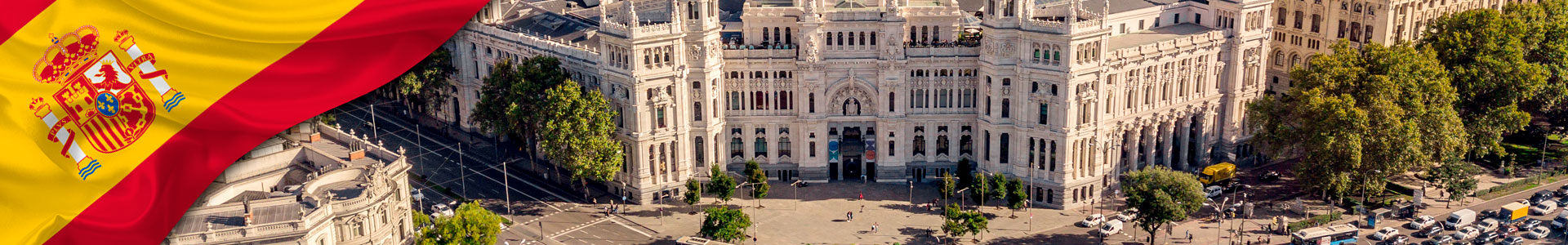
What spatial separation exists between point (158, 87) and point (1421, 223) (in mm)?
144919

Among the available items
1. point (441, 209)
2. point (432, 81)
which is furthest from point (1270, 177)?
point (432, 81)

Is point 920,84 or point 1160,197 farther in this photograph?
point 920,84

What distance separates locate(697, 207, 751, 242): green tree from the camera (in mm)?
142750

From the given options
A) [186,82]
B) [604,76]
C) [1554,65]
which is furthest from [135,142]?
[1554,65]

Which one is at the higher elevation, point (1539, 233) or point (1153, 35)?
point (1153, 35)

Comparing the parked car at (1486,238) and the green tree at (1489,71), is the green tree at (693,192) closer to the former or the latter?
the parked car at (1486,238)

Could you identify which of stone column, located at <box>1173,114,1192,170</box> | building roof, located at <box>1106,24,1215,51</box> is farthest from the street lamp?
stone column, located at <box>1173,114,1192,170</box>

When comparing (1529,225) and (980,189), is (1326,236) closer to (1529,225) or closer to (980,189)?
(1529,225)

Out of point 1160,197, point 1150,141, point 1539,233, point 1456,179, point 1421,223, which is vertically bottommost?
point 1539,233

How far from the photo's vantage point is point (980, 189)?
155750 millimetres

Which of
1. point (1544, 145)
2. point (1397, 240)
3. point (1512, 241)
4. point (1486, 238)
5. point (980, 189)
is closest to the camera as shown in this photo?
point (1512, 241)

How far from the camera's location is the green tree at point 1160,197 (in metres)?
142

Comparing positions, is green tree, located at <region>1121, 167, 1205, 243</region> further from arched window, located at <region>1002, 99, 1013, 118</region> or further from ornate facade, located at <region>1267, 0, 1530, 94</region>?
ornate facade, located at <region>1267, 0, 1530, 94</region>

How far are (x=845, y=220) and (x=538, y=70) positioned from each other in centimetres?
3816
